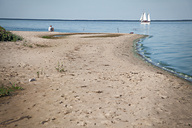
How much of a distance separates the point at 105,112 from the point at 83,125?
0.98m

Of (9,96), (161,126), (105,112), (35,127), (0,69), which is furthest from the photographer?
(0,69)

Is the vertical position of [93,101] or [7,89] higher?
[7,89]

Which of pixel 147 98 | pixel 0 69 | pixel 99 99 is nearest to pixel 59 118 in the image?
pixel 99 99

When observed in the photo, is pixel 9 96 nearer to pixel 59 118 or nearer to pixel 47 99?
pixel 47 99

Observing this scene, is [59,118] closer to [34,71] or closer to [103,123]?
[103,123]

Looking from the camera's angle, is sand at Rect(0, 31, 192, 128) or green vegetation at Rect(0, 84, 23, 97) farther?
green vegetation at Rect(0, 84, 23, 97)

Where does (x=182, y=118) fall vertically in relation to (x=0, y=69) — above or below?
below

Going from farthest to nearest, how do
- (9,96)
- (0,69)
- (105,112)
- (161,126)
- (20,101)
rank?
1. (0,69)
2. (9,96)
3. (20,101)
4. (105,112)
5. (161,126)

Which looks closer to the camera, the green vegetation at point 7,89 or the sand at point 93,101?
the sand at point 93,101

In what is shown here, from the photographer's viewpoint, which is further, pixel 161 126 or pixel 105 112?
pixel 105 112

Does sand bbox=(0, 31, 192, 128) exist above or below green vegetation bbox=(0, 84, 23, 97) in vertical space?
below

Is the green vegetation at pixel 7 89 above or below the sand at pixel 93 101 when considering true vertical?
above

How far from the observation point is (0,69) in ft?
30.9

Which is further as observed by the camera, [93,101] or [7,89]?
[7,89]
